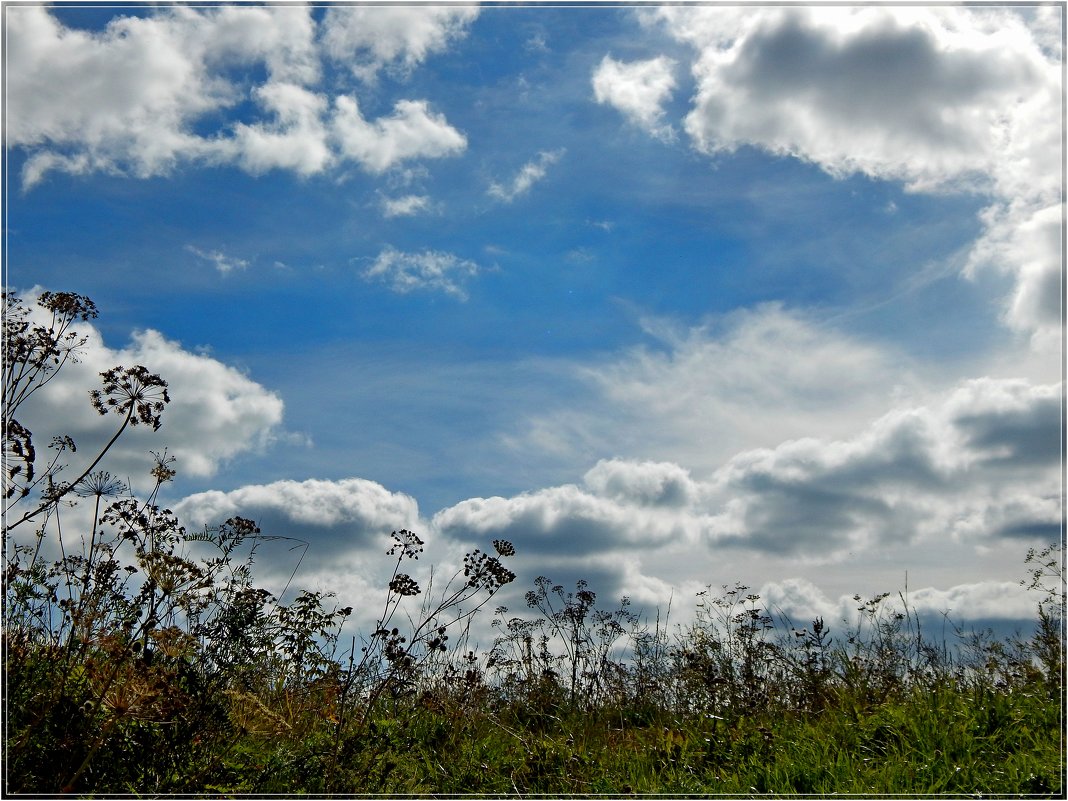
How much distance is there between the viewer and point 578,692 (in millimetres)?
9344

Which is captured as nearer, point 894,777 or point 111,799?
point 111,799

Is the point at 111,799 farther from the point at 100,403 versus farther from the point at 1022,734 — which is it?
the point at 1022,734

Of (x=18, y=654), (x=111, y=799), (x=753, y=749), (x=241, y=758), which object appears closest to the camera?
(x=111, y=799)

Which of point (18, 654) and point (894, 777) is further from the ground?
point (18, 654)

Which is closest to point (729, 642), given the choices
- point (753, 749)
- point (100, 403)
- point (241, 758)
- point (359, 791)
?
point (753, 749)

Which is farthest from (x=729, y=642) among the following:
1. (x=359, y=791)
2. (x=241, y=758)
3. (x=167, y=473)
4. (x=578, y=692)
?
(x=167, y=473)

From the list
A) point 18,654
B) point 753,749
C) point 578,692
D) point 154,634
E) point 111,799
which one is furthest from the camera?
point 578,692

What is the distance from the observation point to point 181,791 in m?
5.54

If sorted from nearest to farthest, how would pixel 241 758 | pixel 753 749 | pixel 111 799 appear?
pixel 111 799
pixel 241 758
pixel 753 749

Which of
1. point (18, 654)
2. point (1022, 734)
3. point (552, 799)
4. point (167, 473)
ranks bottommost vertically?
point (552, 799)

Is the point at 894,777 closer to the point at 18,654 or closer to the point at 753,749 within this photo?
the point at 753,749

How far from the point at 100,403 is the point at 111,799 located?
8.52 ft

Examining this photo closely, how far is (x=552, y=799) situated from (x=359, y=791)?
4.58ft

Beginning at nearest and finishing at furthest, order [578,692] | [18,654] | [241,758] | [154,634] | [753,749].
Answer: [154,634], [18,654], [241,758], [753,749], [578,692]
